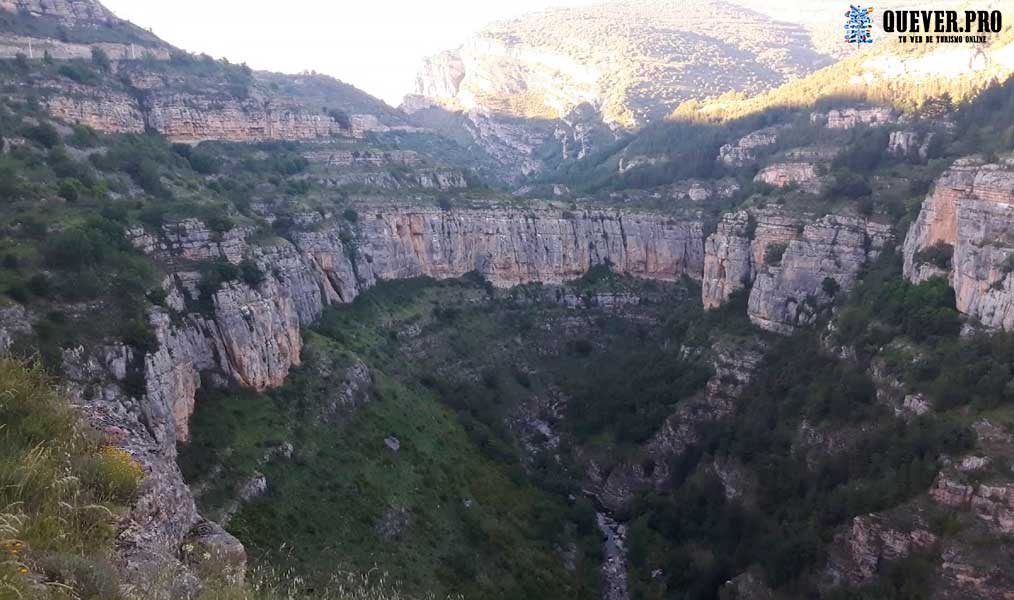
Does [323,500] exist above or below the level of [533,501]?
above

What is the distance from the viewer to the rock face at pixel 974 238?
42.2 metres

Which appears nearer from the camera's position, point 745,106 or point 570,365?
point 570,365

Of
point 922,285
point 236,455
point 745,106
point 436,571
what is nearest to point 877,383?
point 922,285

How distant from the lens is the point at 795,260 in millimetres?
63344

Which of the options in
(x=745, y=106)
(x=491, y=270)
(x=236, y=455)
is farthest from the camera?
(x=745, y=106)

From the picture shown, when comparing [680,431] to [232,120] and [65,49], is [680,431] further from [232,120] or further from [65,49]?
[65,49]

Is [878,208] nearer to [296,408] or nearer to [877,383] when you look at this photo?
[877,383]

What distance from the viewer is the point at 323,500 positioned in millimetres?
43156

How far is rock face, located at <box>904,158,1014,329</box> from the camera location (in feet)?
139

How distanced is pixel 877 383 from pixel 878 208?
869 inches

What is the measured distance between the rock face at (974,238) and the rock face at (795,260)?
8.04 metres

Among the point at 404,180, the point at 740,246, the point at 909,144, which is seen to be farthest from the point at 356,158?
the point at 909,144

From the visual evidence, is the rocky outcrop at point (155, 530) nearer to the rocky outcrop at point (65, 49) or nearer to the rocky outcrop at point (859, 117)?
the rocky outcrop at point (65, 49)

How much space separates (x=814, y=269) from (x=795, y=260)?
1863mm
